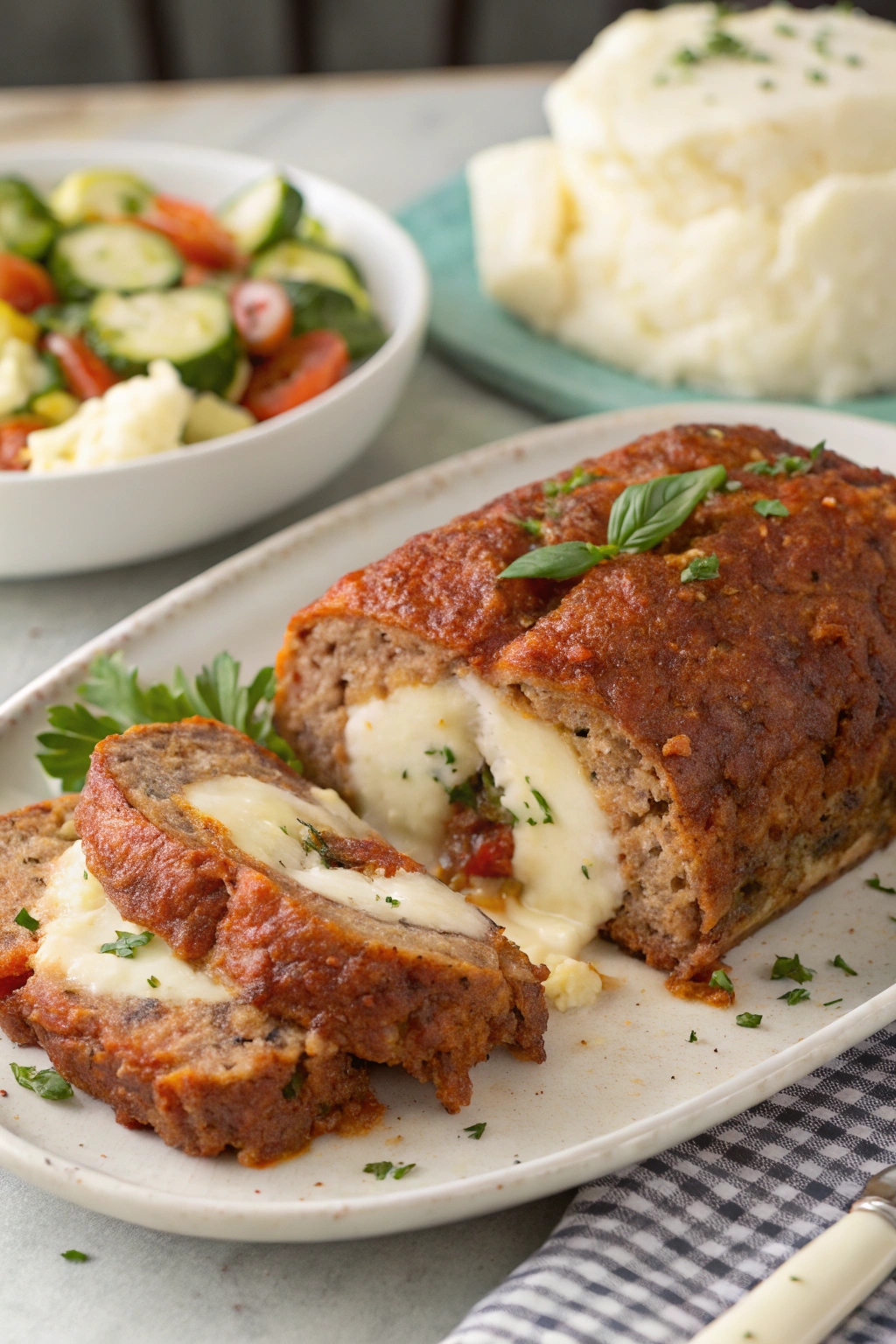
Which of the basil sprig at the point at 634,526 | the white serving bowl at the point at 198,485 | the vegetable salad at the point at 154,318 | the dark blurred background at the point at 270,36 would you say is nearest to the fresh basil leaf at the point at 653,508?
the basil sprig at the point at 634,526

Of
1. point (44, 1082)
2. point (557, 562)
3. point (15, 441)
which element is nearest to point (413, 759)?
point (557, 562)

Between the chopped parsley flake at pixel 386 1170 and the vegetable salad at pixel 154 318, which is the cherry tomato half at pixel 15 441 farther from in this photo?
the chopped parsley flake at pixel 386 1170

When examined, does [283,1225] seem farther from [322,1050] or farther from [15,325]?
[15,325]

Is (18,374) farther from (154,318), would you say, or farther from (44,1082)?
(44,1082)

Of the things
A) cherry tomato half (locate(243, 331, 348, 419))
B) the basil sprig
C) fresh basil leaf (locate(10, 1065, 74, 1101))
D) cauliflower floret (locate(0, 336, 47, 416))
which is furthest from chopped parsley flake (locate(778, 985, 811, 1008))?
cauliflower floret (locate(0, 336, 47, 416))

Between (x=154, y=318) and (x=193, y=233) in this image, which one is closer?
(x=154, y=318)

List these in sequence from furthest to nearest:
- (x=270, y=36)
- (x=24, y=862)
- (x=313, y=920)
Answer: (x=270, y=36)
(x=24, y=862)
(x=313, y=920)
